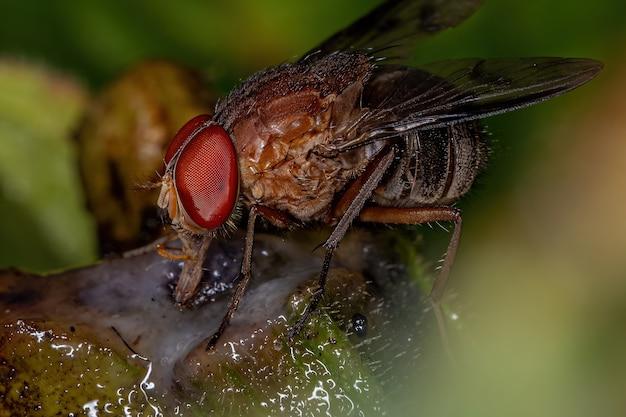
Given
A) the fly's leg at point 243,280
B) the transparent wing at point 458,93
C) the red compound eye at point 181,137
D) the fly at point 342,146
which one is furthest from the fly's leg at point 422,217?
the red compound eye at point 181,137

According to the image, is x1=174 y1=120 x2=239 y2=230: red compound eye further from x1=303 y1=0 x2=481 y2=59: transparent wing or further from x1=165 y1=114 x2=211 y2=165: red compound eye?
x1=303 y1=0 x2=481 y2=59: transparent wing

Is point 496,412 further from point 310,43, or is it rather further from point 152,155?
point 310,43

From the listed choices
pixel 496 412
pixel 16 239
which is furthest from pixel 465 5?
pixel 496 412

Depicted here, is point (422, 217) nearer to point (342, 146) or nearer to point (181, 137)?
point (342, 146)

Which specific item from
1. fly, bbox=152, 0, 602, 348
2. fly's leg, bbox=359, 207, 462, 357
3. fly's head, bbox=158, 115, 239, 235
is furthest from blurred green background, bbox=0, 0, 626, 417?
fly's head, bbox=158, 115, 239, 235

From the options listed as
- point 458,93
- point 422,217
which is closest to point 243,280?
point 422,217
